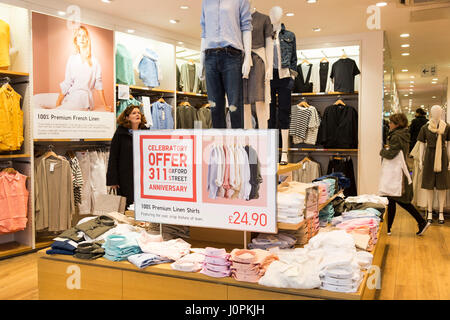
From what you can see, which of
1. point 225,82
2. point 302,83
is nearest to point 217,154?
point 225,82

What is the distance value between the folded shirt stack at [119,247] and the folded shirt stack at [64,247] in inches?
8.5

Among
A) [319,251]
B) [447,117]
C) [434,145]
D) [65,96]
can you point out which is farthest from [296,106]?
[447,117]

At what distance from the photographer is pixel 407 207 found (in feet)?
18.0

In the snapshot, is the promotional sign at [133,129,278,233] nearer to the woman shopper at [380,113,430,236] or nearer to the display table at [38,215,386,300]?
the display table at [38,215,386,300]

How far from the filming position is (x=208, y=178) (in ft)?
8.29

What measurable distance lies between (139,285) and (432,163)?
5175mm

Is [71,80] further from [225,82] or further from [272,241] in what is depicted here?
[272,241]

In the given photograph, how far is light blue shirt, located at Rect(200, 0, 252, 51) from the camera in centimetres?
305

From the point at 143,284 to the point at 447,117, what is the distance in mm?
11909

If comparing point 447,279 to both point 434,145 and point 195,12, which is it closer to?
point 434,145

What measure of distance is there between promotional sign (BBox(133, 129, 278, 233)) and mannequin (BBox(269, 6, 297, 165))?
1.39 meters

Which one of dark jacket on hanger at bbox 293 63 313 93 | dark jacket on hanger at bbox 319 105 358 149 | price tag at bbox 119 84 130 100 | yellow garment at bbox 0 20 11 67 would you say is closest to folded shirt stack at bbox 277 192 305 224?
yellow garment at bbox 0 20 11 67

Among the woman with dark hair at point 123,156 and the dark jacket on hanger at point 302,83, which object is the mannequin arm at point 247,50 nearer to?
the woman with dark hair at point 123,156

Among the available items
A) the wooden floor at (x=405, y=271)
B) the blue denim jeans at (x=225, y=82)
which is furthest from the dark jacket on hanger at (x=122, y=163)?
the blue denim jeans at (x=225, y=82)
